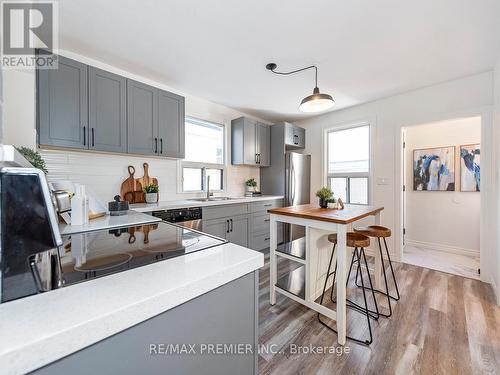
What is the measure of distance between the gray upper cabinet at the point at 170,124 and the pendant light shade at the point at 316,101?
1606 mm

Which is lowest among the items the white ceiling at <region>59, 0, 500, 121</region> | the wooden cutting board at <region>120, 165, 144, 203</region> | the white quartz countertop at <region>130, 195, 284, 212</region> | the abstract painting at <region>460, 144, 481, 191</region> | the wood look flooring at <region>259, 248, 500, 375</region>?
the wood look flooring at <region>259, 248, 500, 375</region>

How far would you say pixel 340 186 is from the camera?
3863 millimetres

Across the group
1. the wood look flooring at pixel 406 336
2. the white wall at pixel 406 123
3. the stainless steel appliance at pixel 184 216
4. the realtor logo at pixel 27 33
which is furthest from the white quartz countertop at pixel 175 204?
the white wall at pixel 406 123

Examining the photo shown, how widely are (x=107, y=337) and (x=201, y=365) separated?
1.03 ft

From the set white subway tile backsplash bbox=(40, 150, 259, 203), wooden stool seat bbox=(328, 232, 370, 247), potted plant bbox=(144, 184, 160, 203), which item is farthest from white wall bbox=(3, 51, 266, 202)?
wooden stool seat bbox=(328, 232, 370, 247)

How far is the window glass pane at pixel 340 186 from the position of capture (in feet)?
12.5

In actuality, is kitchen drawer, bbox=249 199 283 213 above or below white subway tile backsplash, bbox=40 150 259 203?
below

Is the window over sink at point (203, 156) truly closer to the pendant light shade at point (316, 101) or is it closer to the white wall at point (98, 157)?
the white wall at point (98, 157)

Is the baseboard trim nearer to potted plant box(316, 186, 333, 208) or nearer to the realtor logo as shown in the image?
potted plant box(316, 186, 333, 208)

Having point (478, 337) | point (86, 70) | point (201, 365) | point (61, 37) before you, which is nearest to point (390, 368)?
point (478, 337)

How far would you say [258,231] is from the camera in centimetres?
338

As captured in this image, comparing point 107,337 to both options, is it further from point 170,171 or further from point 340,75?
point 340,75

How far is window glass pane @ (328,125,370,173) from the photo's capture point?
3.57 metres

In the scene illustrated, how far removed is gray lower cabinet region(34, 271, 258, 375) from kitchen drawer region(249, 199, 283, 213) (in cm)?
255
